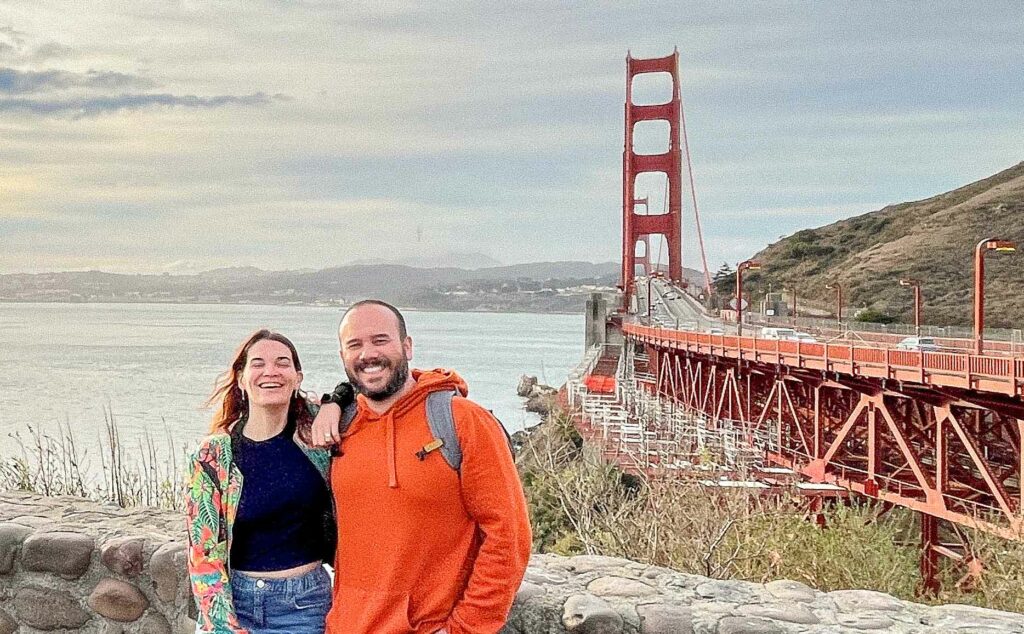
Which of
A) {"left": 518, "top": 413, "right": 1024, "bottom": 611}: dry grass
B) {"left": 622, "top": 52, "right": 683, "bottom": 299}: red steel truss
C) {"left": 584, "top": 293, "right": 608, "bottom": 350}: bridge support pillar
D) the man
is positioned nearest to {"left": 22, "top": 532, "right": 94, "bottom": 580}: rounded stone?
the man

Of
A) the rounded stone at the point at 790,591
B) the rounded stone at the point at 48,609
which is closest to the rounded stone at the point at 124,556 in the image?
the rounded stone at the point at 48,609

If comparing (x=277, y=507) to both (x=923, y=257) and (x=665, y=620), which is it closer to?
(x=665, y=620)

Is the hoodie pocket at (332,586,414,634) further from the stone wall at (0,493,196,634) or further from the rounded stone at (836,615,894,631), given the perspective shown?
the rounded stone at (836,615,894,631)

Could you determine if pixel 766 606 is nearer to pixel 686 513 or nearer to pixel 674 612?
pixel 674 612

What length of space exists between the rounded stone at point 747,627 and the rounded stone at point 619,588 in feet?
1.06

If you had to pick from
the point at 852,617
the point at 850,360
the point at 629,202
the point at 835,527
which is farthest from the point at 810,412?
the point at 629,202

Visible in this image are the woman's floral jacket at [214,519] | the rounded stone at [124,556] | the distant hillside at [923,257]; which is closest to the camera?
the woman's floral jacket at [214,519]

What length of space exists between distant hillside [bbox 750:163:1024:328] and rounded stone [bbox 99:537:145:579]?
43888 mm

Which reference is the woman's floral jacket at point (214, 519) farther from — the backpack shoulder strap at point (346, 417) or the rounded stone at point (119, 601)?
the rounded stone at point (119, 601)

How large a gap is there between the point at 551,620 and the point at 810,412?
1990 cm

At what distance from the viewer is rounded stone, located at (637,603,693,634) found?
2.91m

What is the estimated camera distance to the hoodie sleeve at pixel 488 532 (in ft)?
7.72

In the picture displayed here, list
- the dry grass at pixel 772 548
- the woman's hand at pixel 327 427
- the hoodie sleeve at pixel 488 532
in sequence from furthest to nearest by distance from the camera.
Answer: the dry grass at pixel 772 548 → the woman's hand at pixel 327 427 → the hoodie sleeve at pixel 488 532

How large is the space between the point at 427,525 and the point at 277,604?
1.86 feet
